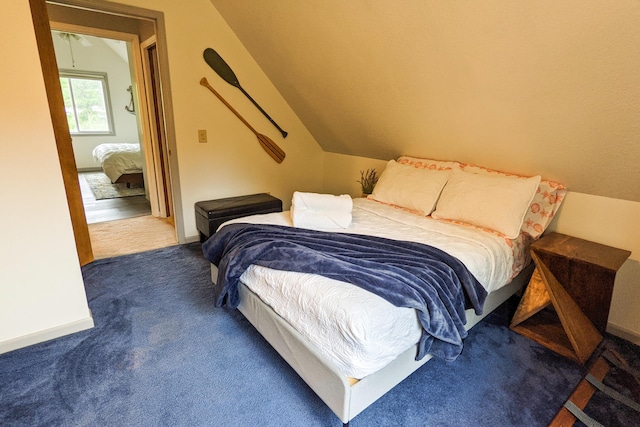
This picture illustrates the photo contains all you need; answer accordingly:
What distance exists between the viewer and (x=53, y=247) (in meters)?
1.94

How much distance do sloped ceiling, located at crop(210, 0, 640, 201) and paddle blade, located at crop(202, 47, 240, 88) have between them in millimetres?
316

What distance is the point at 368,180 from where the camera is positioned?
364 centimetres

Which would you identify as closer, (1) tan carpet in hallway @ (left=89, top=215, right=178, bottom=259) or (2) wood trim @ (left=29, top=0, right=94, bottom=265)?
(2) wood trim @ (left=29, top=0, right=94, bottom=265)

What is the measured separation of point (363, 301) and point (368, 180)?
2.39 m

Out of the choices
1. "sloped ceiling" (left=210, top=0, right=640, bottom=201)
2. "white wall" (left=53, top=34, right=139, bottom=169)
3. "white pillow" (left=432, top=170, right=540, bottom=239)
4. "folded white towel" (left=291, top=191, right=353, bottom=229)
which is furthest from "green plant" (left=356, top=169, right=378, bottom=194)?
"white wall" (left=53, top=34, right=139, bottom=169)

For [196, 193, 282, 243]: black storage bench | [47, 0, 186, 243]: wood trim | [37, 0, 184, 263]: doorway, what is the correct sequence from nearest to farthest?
1. [47, 0, 186, 243]: wood trim
2. [37, 0, 184, 263]: doorway
3. [196, 193, 282, 243]: black storage bench

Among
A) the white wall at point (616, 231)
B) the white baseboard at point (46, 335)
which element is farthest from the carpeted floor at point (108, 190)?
the white wall at point (616, 231)

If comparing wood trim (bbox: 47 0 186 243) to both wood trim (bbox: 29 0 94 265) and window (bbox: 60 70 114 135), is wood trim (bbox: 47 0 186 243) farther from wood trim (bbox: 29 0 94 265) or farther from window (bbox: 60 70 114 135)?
window (bbox: 60 70 114 135)

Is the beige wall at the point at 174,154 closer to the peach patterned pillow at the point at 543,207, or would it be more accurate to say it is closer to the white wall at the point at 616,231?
the white wall at the point at 616,231

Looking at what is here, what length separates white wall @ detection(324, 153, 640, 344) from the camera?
208 centimetres

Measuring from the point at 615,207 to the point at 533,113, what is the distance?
83cm

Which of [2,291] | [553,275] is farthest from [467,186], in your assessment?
[2,291]

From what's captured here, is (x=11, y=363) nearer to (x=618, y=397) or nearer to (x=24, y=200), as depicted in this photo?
(x=24, y=200)

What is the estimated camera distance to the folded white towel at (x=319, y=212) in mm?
2232
